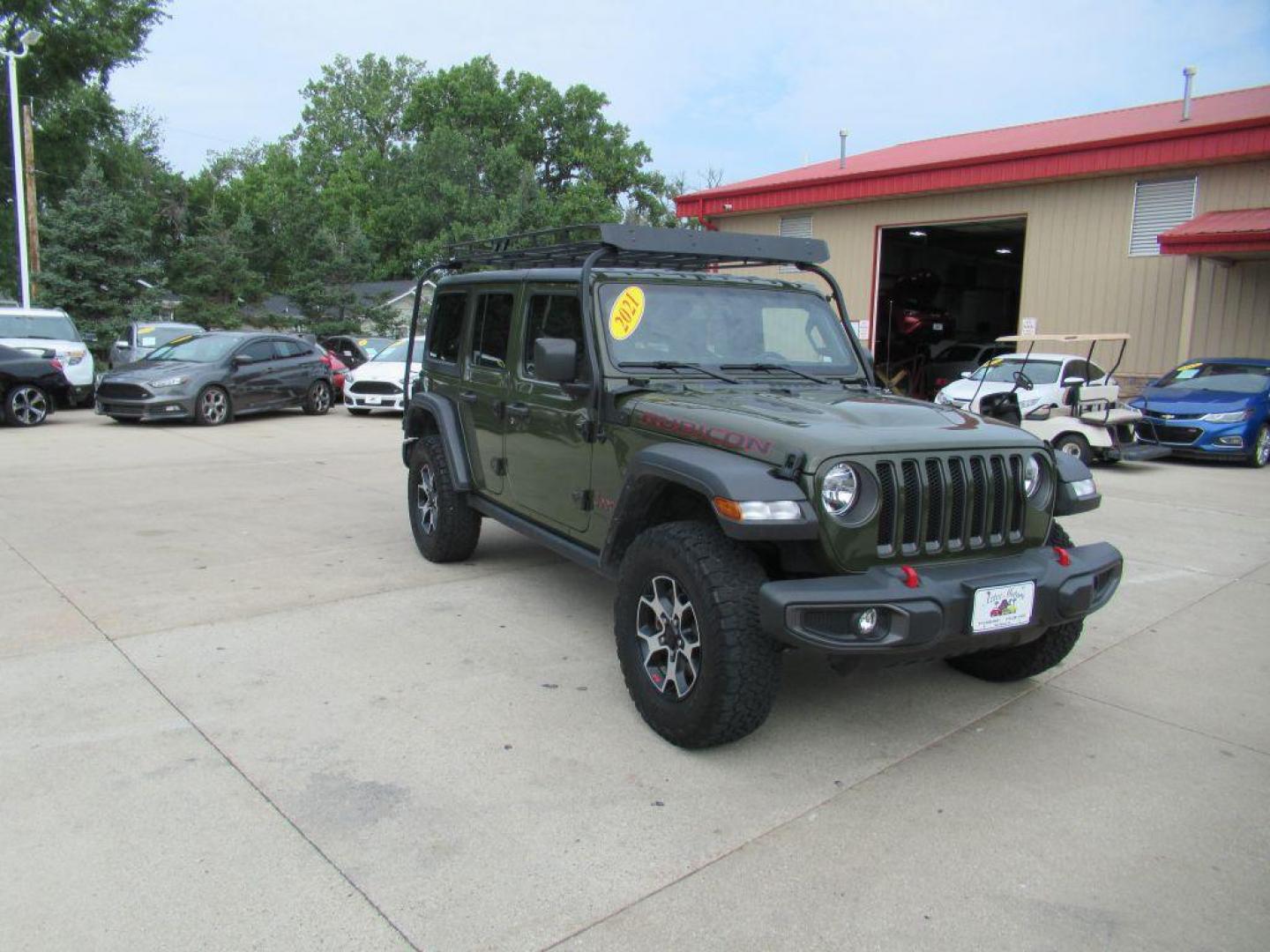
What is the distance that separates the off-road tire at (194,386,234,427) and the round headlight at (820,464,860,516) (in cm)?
1349

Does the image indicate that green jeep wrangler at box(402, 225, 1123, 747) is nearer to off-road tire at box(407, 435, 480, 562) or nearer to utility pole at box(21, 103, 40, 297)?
off-road tire at box(407, 435, 480, 562)

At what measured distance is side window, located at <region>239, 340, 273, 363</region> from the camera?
15523mm

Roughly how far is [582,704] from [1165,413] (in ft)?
38.7

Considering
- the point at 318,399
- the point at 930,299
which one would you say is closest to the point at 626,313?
the point at 318,399

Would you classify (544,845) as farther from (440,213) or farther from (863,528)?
(440,213)

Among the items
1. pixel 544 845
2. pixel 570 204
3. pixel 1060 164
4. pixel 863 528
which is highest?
pixel 570 204

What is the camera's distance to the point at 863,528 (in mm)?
3330

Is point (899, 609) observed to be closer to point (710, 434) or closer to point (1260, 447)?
point (710, 434)

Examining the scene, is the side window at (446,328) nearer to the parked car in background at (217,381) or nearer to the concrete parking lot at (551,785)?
the concrete parking lot at (551,785)

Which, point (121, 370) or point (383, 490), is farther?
point (121, 370)

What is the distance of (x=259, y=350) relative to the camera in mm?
15773

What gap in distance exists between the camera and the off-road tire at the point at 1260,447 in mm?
12500

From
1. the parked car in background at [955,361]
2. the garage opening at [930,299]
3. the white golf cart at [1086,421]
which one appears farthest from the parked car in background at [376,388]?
the parked car in background at [955,361]

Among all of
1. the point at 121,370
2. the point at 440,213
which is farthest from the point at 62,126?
the point at 121,370
